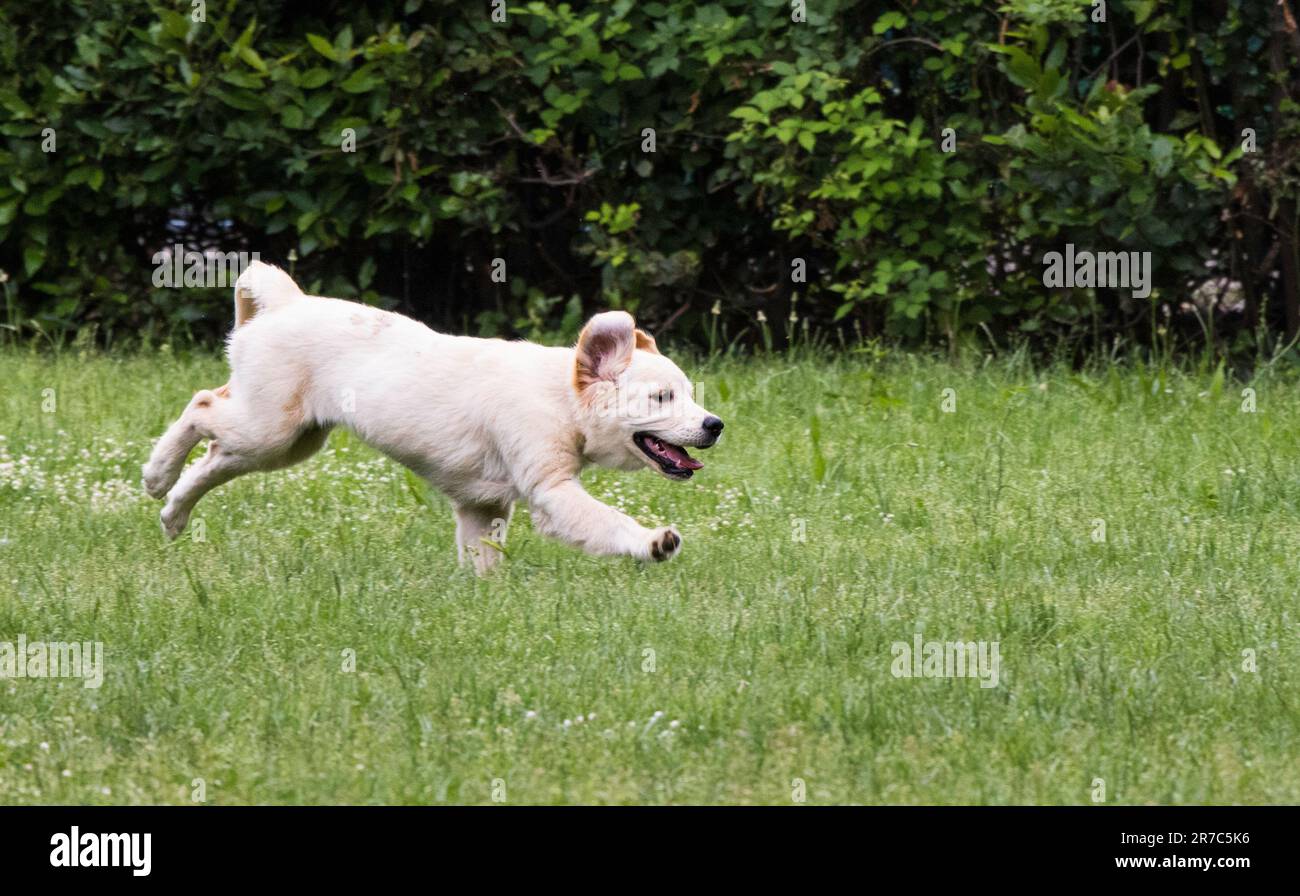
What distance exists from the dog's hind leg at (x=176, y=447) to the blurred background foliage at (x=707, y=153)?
3.10 metres

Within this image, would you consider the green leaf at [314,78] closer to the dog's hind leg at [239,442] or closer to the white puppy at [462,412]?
the white puppy at [462,412]

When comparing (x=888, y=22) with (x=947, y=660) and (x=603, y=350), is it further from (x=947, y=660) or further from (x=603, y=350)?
(x=947, y=660)

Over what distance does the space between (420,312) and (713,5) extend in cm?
255

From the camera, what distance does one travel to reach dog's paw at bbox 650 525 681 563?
206 inches

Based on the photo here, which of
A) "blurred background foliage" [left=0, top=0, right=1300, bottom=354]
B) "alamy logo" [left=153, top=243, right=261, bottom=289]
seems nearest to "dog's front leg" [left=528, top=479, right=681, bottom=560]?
"blurred background foliage" [left=0, top=0, right=1300, bottom=354]

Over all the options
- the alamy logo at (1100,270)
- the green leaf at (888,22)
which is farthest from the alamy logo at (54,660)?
the alamy logo at (1100,270)

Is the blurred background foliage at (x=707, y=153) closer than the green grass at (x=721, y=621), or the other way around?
the green grass at (x=721, y=621)

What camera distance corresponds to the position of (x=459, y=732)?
412cm

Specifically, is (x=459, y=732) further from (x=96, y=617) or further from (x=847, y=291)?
(x=847, y=291)

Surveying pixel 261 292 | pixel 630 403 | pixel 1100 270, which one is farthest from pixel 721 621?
pixel 1100 270

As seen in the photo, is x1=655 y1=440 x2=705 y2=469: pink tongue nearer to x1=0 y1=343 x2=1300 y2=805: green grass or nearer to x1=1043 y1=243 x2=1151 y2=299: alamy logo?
x1=0 y1=343 x2=1300 y2=805: green grass

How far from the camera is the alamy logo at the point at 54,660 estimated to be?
4605mm

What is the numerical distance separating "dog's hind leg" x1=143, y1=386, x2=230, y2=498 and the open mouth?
1.45 meters

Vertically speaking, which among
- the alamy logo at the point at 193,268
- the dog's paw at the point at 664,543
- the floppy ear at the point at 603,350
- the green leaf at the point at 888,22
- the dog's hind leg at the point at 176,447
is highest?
the green leaf at the point at 888,22
